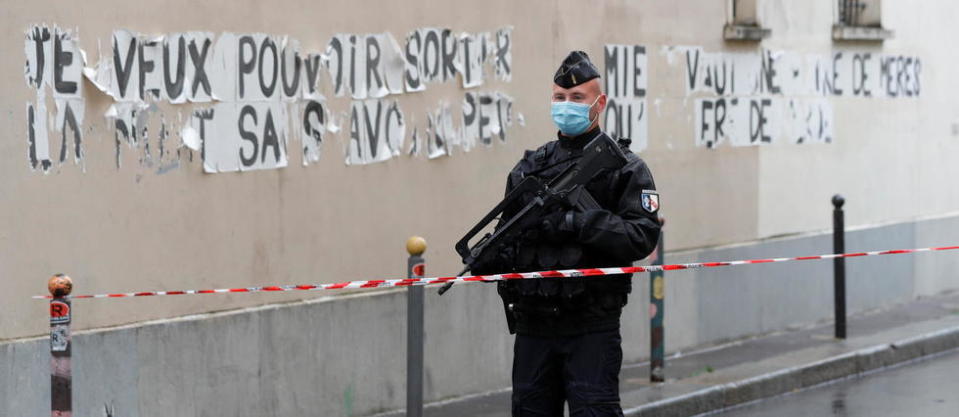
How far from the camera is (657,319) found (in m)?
9.68

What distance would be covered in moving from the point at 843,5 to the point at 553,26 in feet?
14.2

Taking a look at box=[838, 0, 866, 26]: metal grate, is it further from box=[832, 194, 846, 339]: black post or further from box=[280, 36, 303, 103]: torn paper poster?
box=[280, 36, 303, 103]: torn paper poster

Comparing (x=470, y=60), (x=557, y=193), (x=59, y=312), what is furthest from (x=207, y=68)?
(x=557, y=193)

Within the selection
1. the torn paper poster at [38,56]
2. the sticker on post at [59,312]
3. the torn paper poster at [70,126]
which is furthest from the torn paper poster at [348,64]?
the sticker on post at [59,312]

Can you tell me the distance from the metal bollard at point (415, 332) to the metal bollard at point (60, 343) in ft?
6.63

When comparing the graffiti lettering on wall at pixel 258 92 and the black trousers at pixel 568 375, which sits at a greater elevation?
the graffiti lettering on wall at pixel 258 92

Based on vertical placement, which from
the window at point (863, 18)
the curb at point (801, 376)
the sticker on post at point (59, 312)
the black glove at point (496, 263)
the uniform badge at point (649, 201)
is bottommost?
the curb at point (801, 376)

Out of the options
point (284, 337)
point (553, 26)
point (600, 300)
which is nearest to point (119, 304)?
point (284, 337)

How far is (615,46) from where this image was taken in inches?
428

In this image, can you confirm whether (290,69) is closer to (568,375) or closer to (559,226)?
(559,226)

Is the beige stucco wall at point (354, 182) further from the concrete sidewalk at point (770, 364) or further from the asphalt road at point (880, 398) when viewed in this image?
the asphalt road at point (880, 398)

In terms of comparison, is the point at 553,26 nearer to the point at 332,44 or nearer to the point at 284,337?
the point at 332,44

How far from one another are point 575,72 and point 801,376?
486 cm

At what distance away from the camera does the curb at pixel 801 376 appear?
9.35 metres
